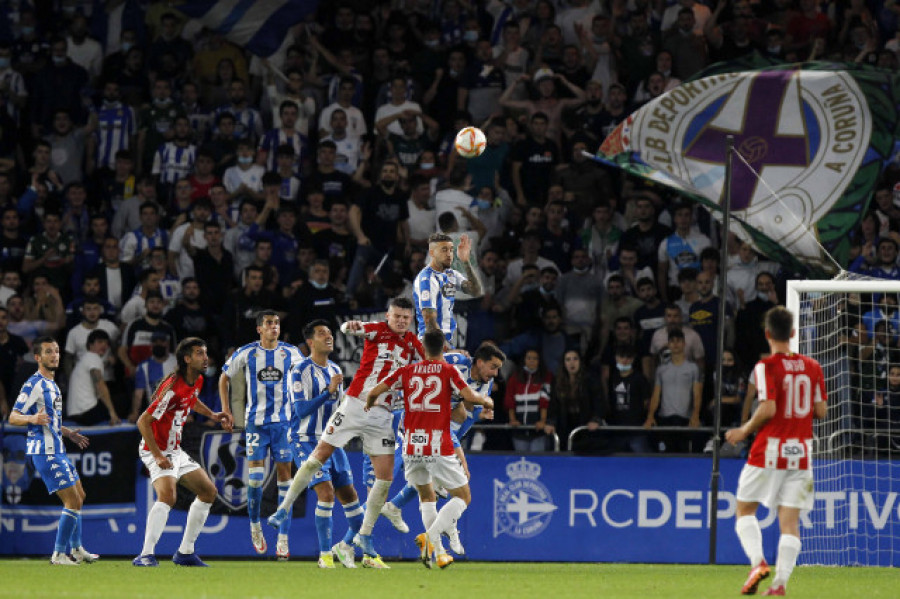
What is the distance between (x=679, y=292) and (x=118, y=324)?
6993 mm

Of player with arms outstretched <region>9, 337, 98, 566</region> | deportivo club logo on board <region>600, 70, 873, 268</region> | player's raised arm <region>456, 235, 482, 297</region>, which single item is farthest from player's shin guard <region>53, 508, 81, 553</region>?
deportivo club logo on board <region>600, 70, 873, 268</region>

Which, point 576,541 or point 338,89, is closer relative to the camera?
point 576,541

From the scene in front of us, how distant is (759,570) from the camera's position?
11320 mm

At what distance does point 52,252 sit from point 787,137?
31.0 ft

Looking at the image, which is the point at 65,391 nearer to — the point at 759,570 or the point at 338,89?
the point at 338,89

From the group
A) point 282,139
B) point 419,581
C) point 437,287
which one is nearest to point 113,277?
point 282,139

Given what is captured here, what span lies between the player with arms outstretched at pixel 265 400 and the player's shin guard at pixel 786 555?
21.1ft

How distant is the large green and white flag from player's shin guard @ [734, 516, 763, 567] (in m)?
7.83

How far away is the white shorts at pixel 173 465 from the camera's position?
590 inches

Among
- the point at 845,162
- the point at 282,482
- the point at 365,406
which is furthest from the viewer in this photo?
the point at 845,162

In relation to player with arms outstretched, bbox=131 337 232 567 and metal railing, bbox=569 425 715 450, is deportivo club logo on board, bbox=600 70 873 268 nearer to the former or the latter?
metal railing, bbox=569 425 715 450

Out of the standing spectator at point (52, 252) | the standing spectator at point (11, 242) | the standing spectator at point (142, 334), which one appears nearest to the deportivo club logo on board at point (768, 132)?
the standing spectator at point (142, 334)

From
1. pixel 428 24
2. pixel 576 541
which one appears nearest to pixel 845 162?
pixel 576 541

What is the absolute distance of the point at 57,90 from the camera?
23250 mm
